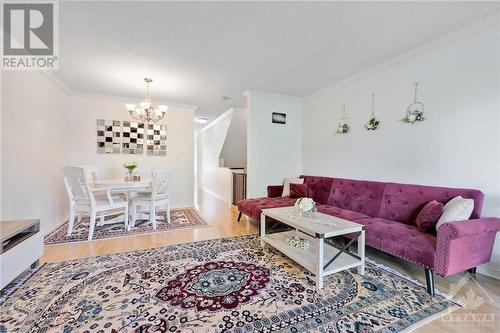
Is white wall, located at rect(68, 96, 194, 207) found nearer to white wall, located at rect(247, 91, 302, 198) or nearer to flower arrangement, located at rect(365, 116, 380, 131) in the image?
white wall, located at rect(247, 91, 302, 198)

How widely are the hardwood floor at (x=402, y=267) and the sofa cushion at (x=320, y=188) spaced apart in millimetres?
1072

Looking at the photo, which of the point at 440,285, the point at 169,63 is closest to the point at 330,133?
the point at 440,285

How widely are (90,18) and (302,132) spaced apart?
3684 millimetres

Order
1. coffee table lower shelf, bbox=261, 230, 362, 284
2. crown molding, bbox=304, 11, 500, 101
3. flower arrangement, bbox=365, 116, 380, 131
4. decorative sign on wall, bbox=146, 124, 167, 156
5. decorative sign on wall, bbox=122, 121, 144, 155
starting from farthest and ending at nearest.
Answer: decorative sign on wall, bbox=146, 124, 167, 156
decorative sign on wall, bbox=122, 121, 144, 155
flower arrangement, bbox=365, 116, 380, 131
crown molding, bbox=304, 11, 500, 101
coffee table lower shelf, bbox=261, 230, 362, 284

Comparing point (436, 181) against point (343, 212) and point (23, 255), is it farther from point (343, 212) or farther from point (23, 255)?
point (23, 255)

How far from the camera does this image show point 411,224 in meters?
2.28

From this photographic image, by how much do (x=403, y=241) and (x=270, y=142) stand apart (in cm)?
275

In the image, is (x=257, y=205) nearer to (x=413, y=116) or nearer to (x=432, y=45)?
(x=413, y=116)

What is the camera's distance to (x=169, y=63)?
279cm

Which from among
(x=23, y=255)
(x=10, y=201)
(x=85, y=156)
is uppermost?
(x=85, y=156)

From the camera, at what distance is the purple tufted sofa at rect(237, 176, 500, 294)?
162 cm

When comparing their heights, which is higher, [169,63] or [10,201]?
[169,63]

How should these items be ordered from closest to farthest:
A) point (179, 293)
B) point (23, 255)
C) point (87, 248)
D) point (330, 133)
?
point (179, 293) < point (23, 255) < point (87, 248) < point (330, 133)

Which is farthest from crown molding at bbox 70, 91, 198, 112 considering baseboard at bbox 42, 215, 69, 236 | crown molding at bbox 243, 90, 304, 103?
baseboard at bbox 42, 215, 69, 236
